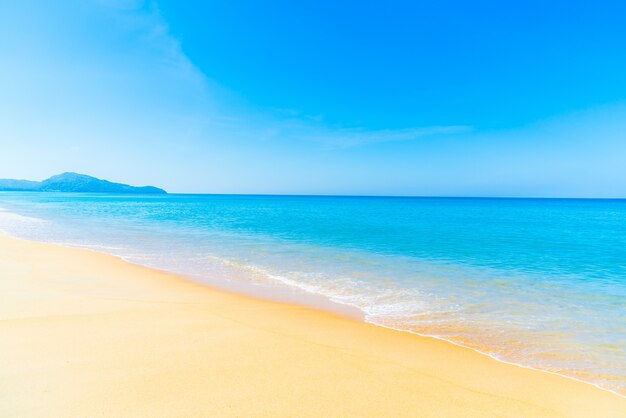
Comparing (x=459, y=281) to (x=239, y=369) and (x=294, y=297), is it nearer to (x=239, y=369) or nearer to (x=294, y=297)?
(x=294, y=297)

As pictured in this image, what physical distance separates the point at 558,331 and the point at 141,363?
326 inches

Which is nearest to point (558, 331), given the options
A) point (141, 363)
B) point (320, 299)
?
point (320, 299)

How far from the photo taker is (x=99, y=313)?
22.7 ft

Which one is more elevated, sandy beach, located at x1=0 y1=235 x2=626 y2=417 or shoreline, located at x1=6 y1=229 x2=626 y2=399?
sandy beach, located at x1=0 y1=235 x2=626 y2=417

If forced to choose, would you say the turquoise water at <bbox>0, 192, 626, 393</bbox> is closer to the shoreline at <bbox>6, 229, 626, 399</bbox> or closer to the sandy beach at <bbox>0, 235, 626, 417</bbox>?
the shoreline at <bbox>6, 229, 626, 399</bbox>

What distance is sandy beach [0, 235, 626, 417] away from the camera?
12.9 feet

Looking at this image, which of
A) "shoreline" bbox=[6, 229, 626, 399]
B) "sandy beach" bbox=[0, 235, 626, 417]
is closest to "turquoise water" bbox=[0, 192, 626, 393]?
"shoreline" bbox=[6, 229, 626, 399]

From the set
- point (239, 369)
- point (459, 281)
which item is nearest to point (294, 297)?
point (239, 369)

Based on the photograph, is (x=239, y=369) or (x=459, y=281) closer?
(x=239, y=369)

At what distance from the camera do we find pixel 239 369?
15.6ft

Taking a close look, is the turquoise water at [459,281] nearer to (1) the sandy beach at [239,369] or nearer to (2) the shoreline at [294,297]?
(2) the shoreline at [294,297]

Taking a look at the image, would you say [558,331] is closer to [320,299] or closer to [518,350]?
[518,350]

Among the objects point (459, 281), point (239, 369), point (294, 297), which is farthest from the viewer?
point (459, 281)

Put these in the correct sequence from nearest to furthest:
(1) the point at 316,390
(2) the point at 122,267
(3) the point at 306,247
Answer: (1) the point at 316,390 < (2) the point at 122,267 < (3) the point at 306,247
